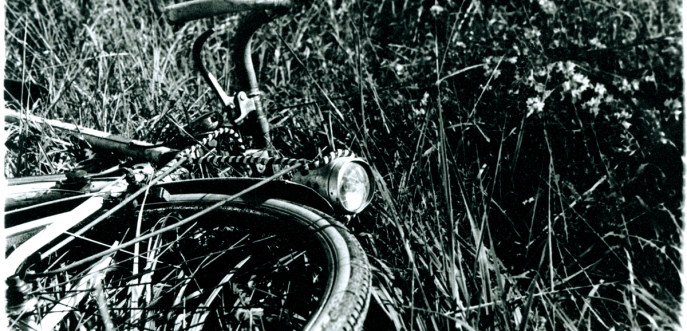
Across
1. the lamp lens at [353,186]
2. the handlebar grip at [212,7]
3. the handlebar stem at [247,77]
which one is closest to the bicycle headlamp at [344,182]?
the lamp lens at [353,186]

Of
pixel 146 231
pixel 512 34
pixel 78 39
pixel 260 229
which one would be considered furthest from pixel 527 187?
pixel 78 39

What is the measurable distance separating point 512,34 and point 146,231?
1739 millimetres

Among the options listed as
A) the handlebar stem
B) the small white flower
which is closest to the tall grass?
the small white flower

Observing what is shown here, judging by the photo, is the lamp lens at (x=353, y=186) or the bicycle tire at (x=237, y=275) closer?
the bicycle tire at (x=237, y=275)

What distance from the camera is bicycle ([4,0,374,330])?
1.34m

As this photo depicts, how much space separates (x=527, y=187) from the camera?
208 centimetres

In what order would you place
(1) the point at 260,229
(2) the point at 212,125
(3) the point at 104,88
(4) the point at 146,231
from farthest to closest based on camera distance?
(3) the point at 104,88 < (2) the point at 212,125 < (4) the point at 146,231 < (1) the point at 260,229

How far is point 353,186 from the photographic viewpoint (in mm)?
1498

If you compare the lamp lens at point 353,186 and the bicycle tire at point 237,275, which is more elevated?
the lamp lens at point 353,186

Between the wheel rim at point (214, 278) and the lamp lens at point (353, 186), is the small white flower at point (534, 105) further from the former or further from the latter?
the wheel rim at point (214, 278)

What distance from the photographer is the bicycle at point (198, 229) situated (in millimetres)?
1341

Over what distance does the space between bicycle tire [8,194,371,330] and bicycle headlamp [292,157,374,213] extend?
8 cm

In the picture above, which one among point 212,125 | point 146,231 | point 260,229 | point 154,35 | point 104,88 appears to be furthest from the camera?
point 154,35

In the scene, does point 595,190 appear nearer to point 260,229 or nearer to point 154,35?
point 260,229
